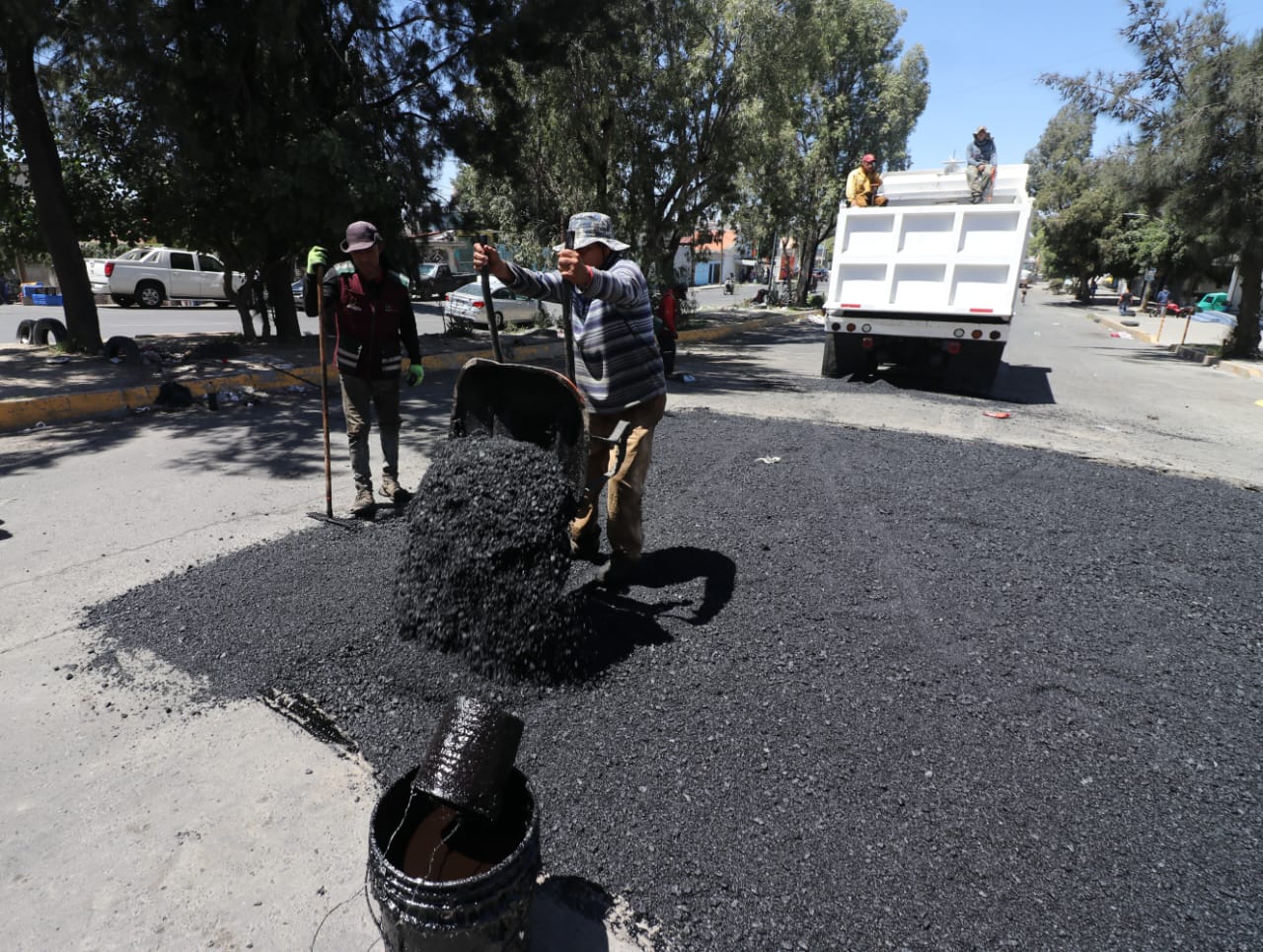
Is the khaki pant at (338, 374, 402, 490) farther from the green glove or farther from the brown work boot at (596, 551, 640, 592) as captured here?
the brown work boot at (596, 551, 640, 592)

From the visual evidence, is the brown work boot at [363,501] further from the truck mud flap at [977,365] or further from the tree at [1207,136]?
the tree at [1207,136]

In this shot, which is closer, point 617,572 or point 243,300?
point 617,572

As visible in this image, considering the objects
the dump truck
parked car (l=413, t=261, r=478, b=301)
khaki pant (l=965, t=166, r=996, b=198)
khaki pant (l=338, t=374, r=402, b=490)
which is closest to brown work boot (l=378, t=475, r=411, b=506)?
khaki pant (l=338, t=374, r=402, b=490)

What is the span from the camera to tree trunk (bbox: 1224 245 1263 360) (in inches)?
637

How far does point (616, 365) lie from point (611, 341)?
0.12 metres

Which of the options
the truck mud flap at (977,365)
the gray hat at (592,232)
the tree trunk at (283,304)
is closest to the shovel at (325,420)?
the gray hat at (592,232)

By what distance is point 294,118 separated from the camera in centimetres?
1043

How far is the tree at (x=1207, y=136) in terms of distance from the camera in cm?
1490

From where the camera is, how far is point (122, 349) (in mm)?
10320

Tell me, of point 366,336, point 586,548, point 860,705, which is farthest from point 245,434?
point 860,705

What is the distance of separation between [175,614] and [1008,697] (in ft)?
12.5

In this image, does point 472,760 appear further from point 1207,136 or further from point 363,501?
point 1207,136

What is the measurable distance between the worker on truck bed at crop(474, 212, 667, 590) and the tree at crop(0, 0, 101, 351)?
882cm

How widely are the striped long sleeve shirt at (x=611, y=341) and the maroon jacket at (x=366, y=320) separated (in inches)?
60.4
